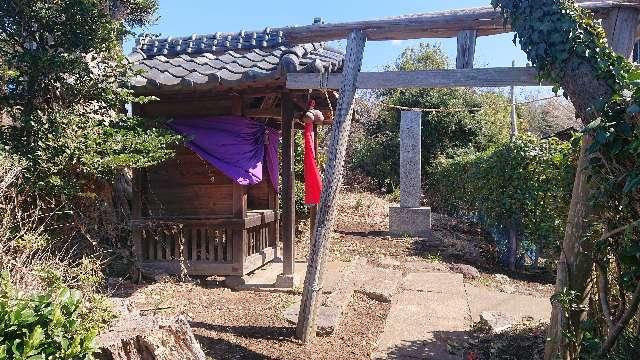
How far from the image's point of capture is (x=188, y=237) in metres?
7.46

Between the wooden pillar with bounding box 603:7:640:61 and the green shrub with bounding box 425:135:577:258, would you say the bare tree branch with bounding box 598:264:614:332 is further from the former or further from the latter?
the green shrub with bounding box 425:135:577:258

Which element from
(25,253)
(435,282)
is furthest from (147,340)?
(435,282)

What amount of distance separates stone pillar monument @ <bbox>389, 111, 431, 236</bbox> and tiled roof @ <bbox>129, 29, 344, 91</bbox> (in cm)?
455

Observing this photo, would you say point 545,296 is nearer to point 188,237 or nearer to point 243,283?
point 243,283

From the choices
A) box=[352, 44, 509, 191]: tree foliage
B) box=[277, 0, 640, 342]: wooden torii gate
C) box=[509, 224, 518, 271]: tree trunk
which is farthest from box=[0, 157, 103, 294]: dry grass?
box=[352, 44, 509, 191]: tree foliage

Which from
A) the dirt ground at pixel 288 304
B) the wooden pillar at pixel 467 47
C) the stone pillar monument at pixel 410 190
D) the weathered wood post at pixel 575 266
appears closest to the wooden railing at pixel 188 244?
the dirt ground at pixel 288 304

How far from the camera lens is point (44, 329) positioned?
2.79 metres

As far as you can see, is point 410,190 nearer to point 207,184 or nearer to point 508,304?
point 508,304

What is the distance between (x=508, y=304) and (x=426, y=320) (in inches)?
61.5

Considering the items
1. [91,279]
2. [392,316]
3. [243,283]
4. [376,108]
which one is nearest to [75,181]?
[91,279]

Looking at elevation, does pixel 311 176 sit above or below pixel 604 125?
below

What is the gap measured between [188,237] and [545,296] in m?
5.61

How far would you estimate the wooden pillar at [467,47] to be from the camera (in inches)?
194

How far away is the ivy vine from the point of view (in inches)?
117
